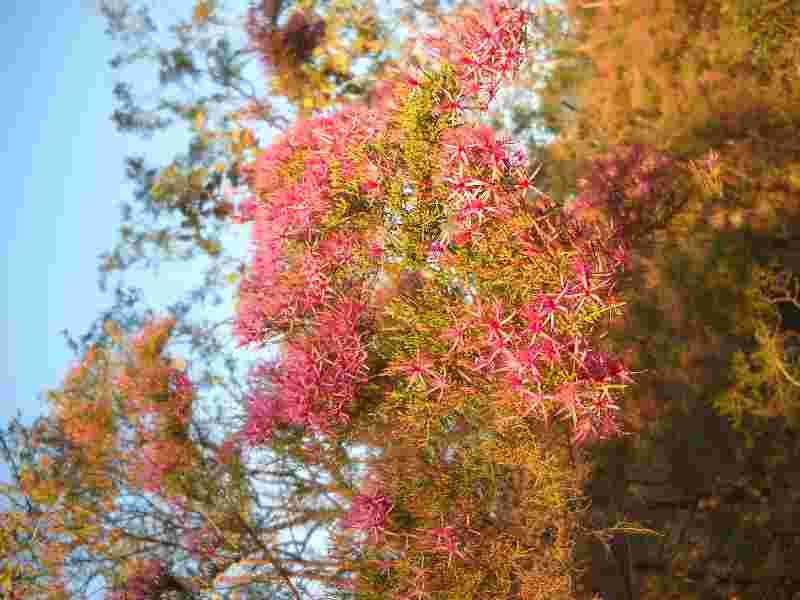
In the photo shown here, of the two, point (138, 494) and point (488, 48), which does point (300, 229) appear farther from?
point (138, 494)

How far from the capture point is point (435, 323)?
9.75 feet

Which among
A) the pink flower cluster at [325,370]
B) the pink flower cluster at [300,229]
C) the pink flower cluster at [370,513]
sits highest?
the pink flower cluster at [300,229]

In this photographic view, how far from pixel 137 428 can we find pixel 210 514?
0.66 meters

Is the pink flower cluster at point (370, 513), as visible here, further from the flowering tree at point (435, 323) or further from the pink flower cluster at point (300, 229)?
the pink flower cluster at point (300, 229)

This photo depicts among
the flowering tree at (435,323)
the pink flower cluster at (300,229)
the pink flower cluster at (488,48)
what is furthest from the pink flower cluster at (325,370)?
the pink flower cluster at (488,48)

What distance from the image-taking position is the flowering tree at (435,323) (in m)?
2.78

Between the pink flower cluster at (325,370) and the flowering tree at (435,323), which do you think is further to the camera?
the pink flower cluster at (325,370)

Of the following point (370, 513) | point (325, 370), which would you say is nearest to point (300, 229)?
point (325, 370)

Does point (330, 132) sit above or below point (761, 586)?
above

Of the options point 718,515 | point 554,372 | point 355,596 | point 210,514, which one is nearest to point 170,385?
point 210,514

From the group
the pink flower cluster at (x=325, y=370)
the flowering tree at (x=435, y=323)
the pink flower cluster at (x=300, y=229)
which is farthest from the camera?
the pink flower cluster at (x=300, y=229)

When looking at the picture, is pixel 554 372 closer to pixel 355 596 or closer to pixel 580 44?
pixel 355 596

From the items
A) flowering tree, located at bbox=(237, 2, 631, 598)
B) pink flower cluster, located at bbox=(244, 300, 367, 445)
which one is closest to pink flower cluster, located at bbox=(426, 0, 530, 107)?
flowering tree, located at bbox=(237, 2, 631, 598)

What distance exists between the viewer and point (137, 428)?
4309mm
